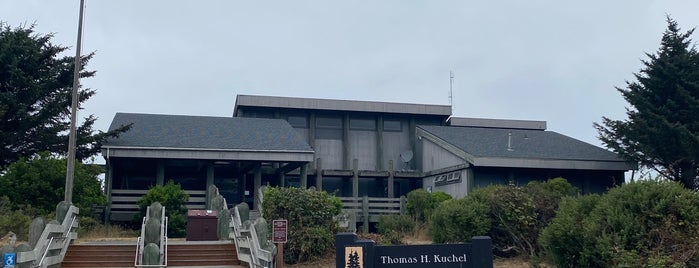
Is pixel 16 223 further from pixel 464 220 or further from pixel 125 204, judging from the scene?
pixel 464 220

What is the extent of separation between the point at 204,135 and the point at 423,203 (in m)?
10.5

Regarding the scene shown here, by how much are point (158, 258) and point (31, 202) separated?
37.5 feet

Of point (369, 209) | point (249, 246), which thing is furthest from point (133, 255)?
point (369, 209)

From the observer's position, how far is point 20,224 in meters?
20.0

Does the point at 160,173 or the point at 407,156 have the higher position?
the point at 407,156

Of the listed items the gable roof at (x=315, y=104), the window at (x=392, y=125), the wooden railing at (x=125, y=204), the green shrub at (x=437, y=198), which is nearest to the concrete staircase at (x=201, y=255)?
the wooden railing at (x=125, y=204)

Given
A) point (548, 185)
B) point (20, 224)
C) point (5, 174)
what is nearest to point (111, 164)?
point (5, 174)

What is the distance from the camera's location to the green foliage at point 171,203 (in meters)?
25.8

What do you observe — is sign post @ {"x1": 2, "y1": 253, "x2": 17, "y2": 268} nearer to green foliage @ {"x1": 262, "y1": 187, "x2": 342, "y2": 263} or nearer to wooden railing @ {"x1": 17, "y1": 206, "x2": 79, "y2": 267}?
wooden railing @ {"x1": 17, "y1": 206, "x2": 79, "y2": 267}

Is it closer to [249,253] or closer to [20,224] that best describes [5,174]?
[20,224]

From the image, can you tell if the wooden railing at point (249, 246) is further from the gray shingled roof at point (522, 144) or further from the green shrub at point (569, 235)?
the gray shingled roof at point (522, 144)

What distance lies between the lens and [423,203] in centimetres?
2812

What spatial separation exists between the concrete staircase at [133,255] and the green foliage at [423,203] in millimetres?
11469

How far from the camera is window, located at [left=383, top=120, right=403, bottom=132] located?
37.6m
